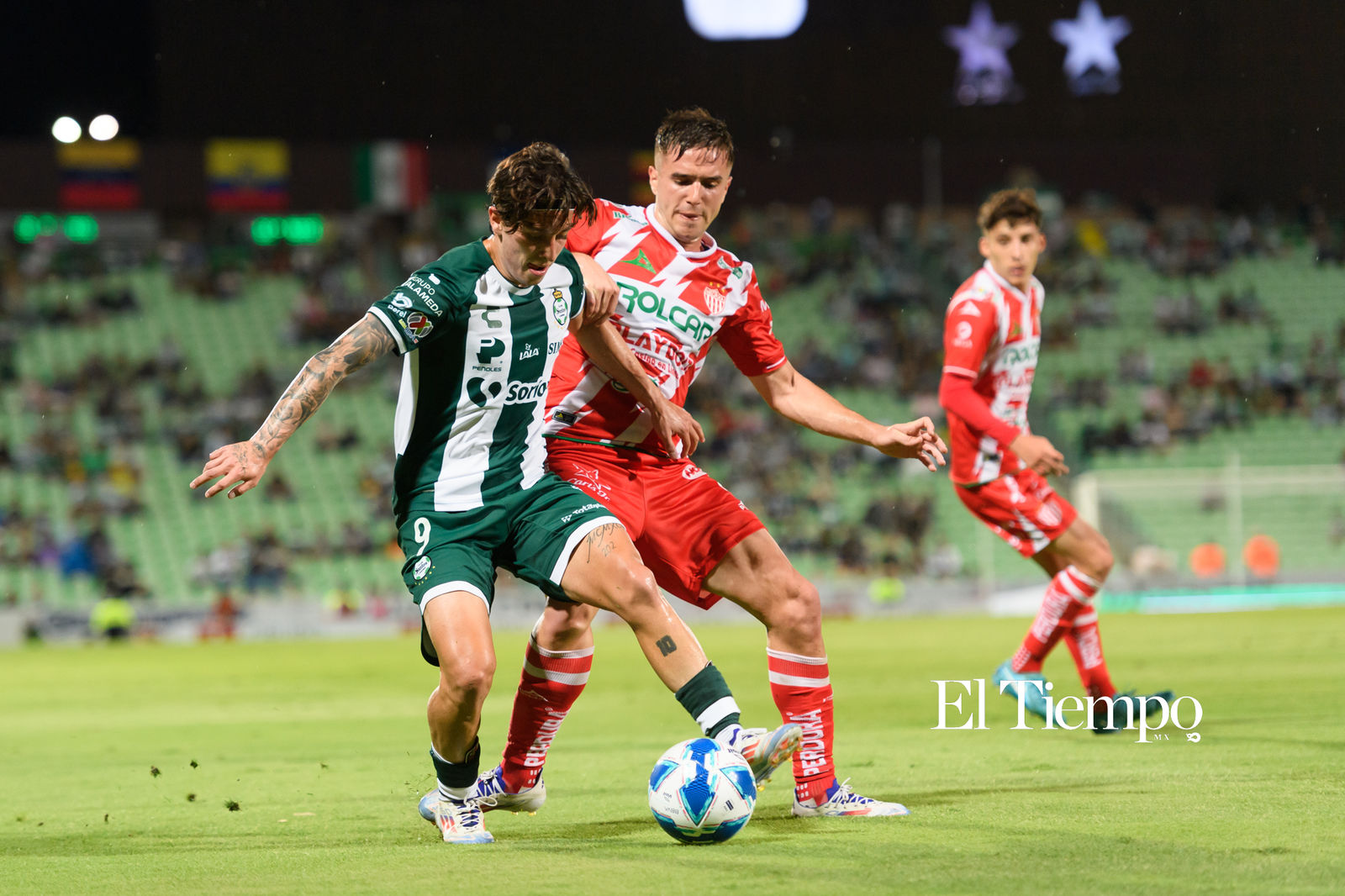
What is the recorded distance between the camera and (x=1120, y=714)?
7.75m

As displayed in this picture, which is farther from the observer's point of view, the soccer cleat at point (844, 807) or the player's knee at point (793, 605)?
the player's knee at point (793, 605)

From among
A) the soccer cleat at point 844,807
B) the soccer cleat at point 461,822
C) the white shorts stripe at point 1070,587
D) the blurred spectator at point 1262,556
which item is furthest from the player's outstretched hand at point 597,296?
the blurred spectator at point 1262,556

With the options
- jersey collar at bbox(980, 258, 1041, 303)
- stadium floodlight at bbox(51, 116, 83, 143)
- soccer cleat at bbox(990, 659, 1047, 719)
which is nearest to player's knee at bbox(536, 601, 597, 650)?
soccer cleat at bbox(990, 659, 1047, 719)

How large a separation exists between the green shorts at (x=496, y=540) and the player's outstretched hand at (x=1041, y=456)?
8.75ft

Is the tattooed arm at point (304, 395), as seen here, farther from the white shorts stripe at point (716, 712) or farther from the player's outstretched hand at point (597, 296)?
the white shorts stripe at point (716, 712)

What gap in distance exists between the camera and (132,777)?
7316 mm

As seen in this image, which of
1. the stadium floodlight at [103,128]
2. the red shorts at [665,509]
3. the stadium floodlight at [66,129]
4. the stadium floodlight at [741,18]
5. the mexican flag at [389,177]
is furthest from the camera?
the mexican flag at [389,177]

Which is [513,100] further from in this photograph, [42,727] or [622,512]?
[622,512]

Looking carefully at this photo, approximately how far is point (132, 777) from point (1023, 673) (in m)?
4.55

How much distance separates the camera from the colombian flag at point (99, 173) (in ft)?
100

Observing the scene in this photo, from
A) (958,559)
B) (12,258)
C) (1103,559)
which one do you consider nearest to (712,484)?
(1103,559)

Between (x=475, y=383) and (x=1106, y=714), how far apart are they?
4.30 metres

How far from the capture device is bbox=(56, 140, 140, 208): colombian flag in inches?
1203

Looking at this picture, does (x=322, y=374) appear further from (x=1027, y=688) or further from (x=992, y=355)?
(x=1027, y=688)
